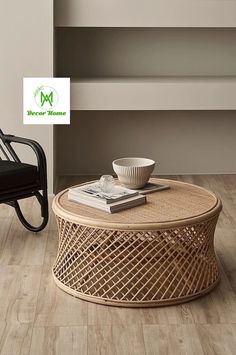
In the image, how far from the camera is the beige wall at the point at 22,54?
15.5 feet

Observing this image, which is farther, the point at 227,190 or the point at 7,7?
the point at 227,190

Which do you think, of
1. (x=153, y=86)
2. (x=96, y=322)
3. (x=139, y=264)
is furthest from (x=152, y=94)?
(x=96, y=322)


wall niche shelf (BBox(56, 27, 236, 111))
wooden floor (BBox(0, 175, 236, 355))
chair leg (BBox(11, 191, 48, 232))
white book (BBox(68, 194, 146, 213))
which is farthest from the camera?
wall niche shelf (BBox(56, 27, 236, 111))

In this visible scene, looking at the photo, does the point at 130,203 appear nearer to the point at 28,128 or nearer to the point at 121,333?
the point at 121,333

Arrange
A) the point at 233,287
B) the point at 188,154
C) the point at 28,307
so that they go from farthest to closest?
the point at 188,154
the point at 233,287
the point at 28,307

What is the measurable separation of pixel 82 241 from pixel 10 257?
2.21ft

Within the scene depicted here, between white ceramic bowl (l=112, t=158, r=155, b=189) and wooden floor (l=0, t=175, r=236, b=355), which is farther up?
white ceramic bowl (l=112, t=158, r=155, b=189)

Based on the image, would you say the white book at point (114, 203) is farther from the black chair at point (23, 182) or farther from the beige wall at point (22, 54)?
the beige wall at point (22, 54)

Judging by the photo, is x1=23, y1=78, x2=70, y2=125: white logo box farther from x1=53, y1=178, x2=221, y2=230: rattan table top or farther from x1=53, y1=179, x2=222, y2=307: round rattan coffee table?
x1=53, y1=179, x2=222, y2=307: round rattan coffee table

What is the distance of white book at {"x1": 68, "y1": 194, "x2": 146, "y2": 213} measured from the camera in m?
3.29

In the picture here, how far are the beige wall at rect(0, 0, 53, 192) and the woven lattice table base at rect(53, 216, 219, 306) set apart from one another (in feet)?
5.35

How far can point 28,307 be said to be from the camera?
3186 millimetres

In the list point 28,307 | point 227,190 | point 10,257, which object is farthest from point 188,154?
point 28,307

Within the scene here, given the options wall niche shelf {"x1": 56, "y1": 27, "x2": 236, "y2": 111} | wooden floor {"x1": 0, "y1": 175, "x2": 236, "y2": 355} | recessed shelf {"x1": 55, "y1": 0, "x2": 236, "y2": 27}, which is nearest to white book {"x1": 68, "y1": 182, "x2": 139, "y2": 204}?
wooden floor {"x1": 0, "y1": 175, "x2": 236, "y2": 355}
